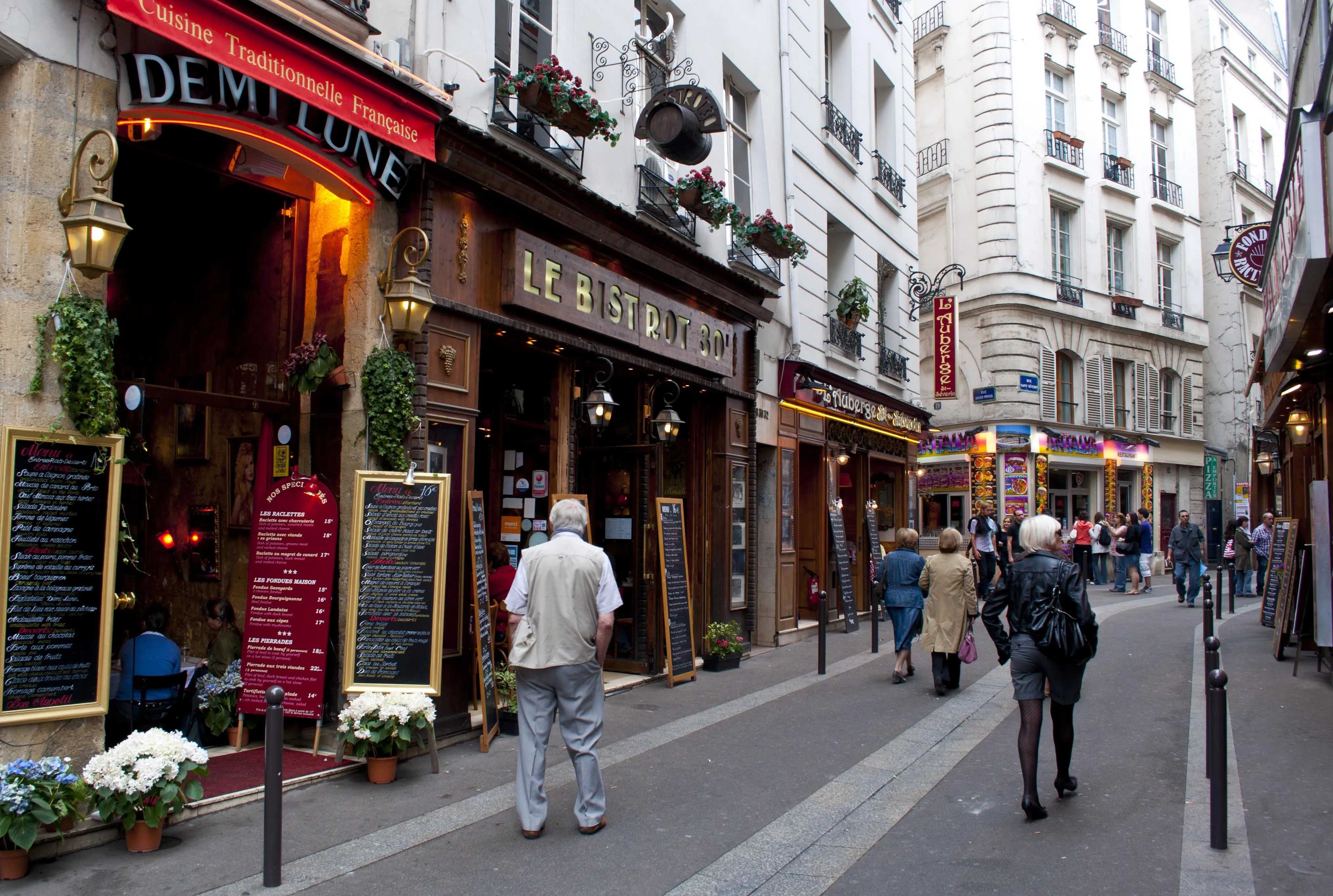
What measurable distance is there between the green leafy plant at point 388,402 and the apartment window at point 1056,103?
2485 centimetres

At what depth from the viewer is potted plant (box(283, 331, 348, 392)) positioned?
7008 millimetres

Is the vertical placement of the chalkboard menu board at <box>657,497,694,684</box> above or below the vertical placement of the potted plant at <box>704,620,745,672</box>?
above

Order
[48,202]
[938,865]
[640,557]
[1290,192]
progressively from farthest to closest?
[640,557], [1290,192], [48,202], [938,865]

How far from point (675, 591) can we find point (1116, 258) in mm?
23930

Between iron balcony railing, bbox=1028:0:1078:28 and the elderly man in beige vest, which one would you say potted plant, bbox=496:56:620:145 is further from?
iron balcony railing, bbox=1028:0:1078:28

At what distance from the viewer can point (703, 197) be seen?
11.0 meters

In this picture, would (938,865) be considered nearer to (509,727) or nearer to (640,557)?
(509,727)

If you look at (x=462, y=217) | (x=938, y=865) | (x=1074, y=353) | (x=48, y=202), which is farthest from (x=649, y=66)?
(x=1074, y=353)

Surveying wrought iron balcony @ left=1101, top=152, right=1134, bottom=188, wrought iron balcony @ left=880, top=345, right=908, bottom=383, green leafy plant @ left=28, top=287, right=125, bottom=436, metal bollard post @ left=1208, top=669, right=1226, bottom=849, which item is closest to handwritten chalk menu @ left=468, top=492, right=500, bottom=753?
green leafy plant @ left=28, top=287, right=125, bottom=436

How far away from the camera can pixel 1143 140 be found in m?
29.3

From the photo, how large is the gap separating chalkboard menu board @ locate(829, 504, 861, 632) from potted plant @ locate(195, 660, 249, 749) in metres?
9.33

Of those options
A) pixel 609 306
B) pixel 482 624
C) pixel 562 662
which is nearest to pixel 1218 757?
pixel 562 662

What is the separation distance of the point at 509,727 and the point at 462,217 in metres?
4.07

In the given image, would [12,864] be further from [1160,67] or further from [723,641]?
[1160,67]
